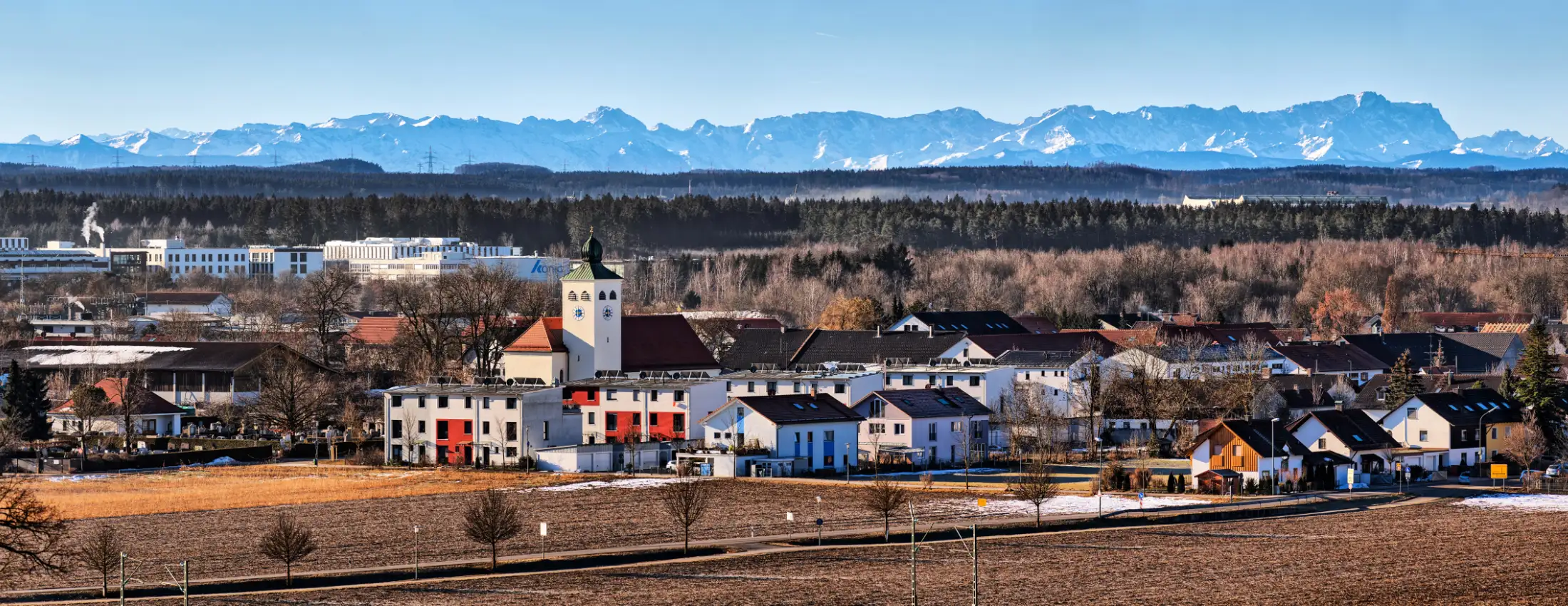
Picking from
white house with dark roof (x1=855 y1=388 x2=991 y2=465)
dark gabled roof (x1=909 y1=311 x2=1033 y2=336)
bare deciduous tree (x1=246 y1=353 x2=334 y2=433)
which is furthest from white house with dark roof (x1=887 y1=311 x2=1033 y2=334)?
white house with dark roof (x1=855 y1=388 x2=991 y2=465)

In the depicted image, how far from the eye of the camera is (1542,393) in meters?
74.5

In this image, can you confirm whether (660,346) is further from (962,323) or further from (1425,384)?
(962,323)

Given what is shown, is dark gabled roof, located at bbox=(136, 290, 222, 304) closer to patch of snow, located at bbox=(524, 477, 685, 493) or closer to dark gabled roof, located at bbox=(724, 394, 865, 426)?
dark gabled roof, located at bbox=(724, 394, 865, 426)

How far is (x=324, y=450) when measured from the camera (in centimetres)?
7831

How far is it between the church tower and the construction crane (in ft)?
370

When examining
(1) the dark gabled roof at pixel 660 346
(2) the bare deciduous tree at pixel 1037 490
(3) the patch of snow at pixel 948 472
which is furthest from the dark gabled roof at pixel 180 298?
(2) the bare deciduous tree at pixel 1037 490

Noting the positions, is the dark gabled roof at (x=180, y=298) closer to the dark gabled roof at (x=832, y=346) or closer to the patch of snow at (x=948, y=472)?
the dark gabled roof at (x=832, y=346)

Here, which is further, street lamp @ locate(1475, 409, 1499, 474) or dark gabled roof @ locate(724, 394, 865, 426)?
street lamp @ locate(1475, 409, 1499, 474)

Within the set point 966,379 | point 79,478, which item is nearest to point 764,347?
point 966,379

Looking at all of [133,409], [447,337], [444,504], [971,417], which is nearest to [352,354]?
[447,337]

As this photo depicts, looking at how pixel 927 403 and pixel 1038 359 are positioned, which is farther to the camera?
pixel 1038 359

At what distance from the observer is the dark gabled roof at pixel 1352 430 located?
68.0 m

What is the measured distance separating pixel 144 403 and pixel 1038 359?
119 feet

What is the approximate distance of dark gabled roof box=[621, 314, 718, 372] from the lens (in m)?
87.2
